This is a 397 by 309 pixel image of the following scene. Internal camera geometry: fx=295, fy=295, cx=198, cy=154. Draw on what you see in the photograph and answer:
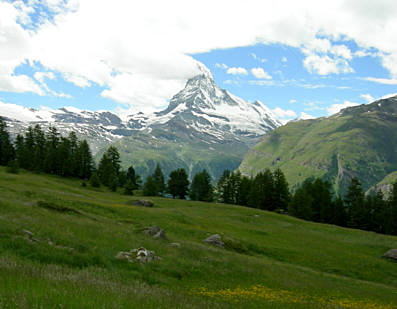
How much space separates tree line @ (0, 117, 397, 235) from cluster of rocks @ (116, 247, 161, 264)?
69396 mm

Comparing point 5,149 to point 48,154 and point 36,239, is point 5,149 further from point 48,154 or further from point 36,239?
point 36,239

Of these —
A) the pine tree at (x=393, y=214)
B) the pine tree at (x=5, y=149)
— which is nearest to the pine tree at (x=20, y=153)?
the pine tree at (x=5, y=149)

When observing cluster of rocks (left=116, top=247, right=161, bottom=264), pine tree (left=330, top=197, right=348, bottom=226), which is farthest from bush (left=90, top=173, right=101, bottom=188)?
cluster of rocks (left=116, top=247, right=161, bottom=264)

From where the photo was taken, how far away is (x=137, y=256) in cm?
1706

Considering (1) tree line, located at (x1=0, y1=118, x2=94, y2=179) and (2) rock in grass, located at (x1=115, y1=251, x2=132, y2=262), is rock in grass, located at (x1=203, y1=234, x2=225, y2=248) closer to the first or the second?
(2) rock in grass, located at (x1=115, y1=251, x2=132, y2=262)

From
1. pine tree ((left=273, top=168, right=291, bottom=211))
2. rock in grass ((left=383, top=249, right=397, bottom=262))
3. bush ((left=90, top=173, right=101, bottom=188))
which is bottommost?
rock in grass ((left=383, top=249, right=397, bottom=262))

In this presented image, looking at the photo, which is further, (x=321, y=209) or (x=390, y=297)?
(x=321, y=209)

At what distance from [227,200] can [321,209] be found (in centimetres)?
3195

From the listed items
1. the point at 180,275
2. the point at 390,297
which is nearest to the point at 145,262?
the point at 180,275

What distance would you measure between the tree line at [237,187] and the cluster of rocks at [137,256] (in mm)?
69396

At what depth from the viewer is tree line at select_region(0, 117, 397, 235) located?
83000 mm

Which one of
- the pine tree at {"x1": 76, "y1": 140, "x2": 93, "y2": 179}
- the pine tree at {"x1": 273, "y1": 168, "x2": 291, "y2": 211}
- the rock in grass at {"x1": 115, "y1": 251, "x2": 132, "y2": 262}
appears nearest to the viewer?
the rock in grass at {"x1": 115, "y1": 251, "x2": 132, "y2": 262}

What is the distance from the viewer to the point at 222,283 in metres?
16.9

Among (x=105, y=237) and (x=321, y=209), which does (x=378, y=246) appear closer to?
(x=321, y=209)
